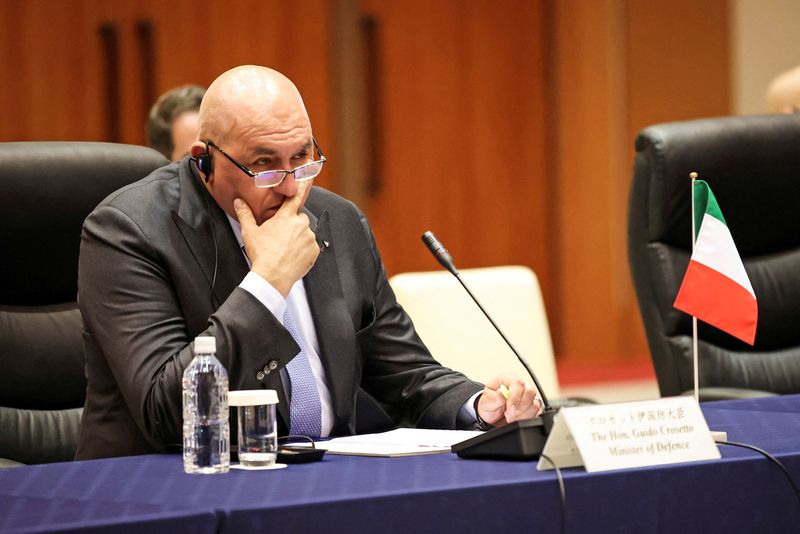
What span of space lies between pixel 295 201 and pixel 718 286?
70 centimetres

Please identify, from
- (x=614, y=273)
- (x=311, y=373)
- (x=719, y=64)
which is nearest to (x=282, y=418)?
(x=311, y=373)

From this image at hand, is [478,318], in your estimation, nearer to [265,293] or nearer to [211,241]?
[211,241]

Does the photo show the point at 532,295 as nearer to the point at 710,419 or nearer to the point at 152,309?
the point at 710,419

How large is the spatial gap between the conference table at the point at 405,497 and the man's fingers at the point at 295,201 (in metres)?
0.50

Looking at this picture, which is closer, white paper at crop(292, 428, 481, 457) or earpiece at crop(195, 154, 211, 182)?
white paper at crop(292, 428, 481, 457)

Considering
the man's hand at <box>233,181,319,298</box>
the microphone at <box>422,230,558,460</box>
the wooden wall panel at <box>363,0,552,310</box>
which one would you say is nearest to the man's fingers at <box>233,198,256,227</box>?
the man's hand at <box>233,181,319,298</box>

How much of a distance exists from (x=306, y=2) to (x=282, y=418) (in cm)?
350

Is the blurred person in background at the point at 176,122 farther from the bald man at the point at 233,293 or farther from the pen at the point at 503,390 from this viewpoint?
the pen at the point at 503,390

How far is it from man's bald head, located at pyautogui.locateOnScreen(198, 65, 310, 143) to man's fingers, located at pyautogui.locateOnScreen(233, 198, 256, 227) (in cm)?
11

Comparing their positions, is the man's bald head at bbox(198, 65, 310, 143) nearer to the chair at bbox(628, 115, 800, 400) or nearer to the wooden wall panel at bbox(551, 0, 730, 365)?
the chair at bbox(628, 115, 800, 400)

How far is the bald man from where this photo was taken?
5.79ft

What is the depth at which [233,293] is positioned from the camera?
1772 mm

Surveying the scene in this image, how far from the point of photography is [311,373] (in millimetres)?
1977

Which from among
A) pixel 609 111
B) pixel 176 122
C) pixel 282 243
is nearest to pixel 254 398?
pixel 282 243
